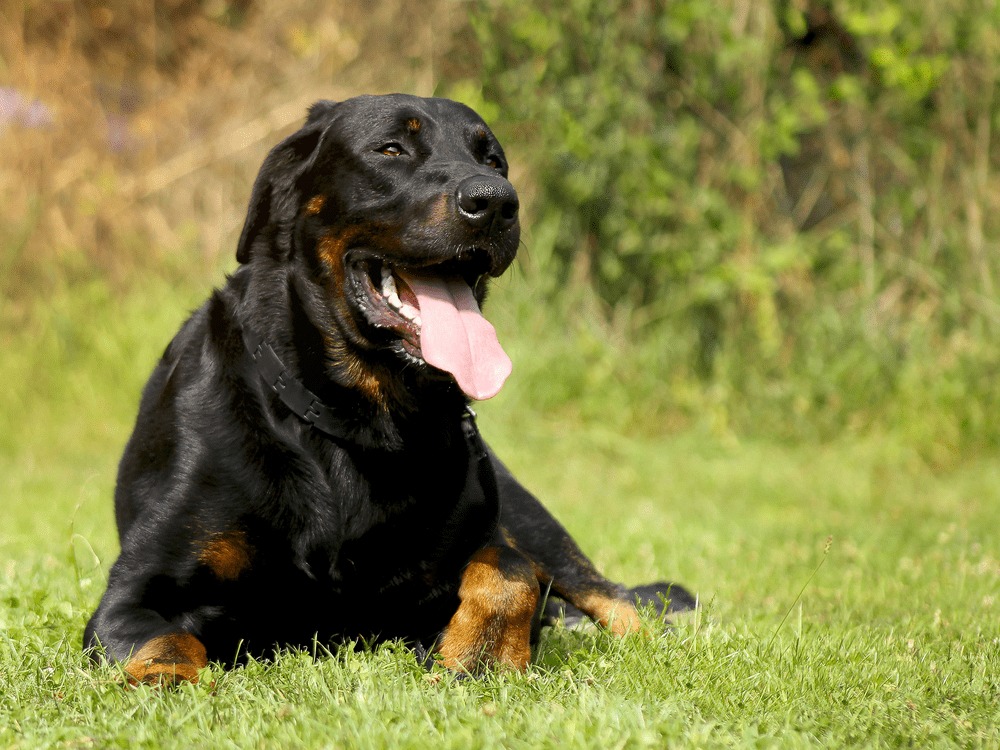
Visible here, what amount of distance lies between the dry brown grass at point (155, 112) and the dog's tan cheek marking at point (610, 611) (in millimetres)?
6519

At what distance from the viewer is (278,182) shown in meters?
3.52

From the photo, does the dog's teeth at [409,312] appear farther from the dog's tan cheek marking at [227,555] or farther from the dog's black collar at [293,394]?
the dog's tan cheek marking at [227,555]

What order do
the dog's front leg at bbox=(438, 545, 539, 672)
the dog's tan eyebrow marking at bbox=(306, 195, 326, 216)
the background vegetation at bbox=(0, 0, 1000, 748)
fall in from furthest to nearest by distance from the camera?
the background vegetation at bbox=(0, 0, 1000, 748), the dog's tan eyebrow marking at bbox=(306, 195, 326, 216), the dog's front leg at bbox=(438, 545, 539, 672)

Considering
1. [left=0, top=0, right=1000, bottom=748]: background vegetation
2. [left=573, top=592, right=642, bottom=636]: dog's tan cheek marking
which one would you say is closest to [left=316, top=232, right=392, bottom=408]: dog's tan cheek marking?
[left=573, top=592, right=642, bottom=636]: dog's tan cheek marking

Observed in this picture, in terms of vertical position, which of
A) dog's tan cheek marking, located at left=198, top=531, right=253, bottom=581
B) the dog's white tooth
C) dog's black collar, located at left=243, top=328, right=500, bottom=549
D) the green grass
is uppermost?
the dog's white tooth

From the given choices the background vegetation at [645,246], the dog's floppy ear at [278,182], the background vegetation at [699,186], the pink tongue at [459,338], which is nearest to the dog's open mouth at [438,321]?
the pink tongue at [459,338]

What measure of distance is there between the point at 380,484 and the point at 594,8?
6.40m

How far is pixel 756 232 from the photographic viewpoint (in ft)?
28.5

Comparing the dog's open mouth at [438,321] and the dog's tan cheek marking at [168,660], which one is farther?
the dog's open mouth at [438,321]

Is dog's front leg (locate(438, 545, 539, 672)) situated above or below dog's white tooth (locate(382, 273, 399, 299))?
below

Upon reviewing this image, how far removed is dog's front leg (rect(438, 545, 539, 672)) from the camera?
289 cm

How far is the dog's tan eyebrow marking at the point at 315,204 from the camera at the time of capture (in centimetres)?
336

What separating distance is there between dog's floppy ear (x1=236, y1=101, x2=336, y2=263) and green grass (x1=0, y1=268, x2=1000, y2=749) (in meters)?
1.18

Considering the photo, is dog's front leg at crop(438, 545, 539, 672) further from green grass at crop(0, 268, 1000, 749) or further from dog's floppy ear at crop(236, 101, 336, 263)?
dog's floppy ear at crop(236, 101, 336, 263)
